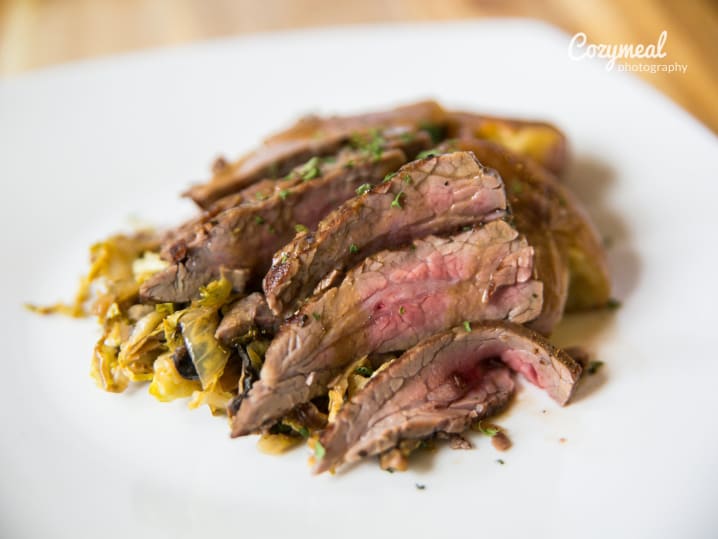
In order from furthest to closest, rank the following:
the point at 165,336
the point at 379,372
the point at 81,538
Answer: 1. the point at 165,336
2. the point at 379,372
3. the point at 81,538

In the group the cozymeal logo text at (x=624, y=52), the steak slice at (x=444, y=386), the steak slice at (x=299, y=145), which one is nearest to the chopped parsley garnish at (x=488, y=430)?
the steak slice at (x=444, y=386)

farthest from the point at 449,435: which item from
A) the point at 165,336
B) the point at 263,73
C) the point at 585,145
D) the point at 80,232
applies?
the point at 263,73

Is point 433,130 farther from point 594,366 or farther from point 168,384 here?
point 168,384

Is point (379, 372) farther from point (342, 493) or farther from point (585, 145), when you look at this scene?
point (585, 145)

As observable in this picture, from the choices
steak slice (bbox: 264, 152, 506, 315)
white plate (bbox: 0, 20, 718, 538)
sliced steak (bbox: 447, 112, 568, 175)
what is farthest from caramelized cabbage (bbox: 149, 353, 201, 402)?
sliced steak (bbox: 447, 112, 568, 175)

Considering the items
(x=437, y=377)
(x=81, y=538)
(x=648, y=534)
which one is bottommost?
(x=81, y=538)

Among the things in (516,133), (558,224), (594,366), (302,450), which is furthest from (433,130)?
(302,450)

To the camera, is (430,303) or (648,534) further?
(430,303)
